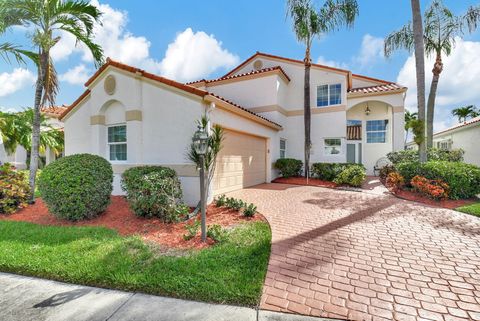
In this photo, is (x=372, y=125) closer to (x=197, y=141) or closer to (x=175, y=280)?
(x=197, y=141)

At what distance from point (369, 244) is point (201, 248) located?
363 cm

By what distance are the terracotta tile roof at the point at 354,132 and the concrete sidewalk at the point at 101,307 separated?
1751cm

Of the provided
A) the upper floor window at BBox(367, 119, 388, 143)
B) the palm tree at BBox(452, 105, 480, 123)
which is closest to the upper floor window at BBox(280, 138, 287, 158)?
the upper floor window at BBox(367, 119, 388, 143)

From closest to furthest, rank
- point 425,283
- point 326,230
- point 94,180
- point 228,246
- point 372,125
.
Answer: point 425,283
point 228,246
point 326,230
point 94,180
point 372,125

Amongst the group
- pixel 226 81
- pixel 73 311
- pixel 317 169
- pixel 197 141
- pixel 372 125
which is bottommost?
pixel 73 311

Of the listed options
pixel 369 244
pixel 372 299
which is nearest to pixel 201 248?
pixel 372 299

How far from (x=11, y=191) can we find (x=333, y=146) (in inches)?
638

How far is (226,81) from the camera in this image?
593 inches

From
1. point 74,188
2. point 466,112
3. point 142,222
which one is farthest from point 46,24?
point 466,112

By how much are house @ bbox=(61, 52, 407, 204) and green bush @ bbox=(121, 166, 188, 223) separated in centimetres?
144

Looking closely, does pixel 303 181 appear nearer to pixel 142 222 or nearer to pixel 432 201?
pixel 432 201

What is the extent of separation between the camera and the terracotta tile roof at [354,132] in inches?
693

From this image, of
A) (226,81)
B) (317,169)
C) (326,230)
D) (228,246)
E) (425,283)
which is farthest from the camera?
(226,81)

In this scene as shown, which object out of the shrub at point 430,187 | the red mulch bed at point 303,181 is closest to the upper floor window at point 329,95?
the red mulch bed at point 303,181
